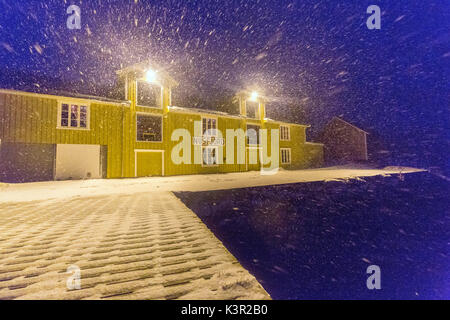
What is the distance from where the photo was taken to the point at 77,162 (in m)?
12.3

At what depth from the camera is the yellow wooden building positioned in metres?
10.9

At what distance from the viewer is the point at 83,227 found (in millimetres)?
3297

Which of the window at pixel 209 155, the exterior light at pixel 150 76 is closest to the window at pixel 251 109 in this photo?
the window at pixel 209 155

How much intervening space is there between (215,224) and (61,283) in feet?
15.6

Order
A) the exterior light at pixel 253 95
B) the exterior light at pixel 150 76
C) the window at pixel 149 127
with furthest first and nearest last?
the exterior light at pixel 253 95, the window at pixel 149 127, the exterior light at pixel 150 76

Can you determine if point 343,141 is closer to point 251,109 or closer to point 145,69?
point 251,109

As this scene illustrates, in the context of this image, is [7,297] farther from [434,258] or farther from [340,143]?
[340,143]

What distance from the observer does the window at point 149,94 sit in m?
14.3

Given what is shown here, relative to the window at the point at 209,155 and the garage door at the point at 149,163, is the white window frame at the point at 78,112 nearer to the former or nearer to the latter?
the garage door at the point at 149,163

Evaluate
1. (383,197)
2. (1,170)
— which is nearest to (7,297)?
(1,170)

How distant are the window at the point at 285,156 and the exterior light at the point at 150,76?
1438 cm

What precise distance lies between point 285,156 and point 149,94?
14871 millimetres

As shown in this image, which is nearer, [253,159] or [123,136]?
[123,136]

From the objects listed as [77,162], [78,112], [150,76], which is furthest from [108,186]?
[150,76]
